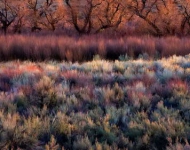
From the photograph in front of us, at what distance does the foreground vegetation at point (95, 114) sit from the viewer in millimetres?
4543

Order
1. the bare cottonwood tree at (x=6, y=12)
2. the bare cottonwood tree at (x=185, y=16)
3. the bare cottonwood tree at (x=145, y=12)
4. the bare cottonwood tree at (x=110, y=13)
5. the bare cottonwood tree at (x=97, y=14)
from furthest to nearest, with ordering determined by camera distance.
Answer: the bare cottonwood tree at (x=6, y=12)
the bare cottonwood tree at (x=110, y=13)
the bare cottonwood tree at (x=97, y=14)
the bare cottonwood tree at (x=145, y=12)
the bare cottonwood tree at (x=185, y=16)

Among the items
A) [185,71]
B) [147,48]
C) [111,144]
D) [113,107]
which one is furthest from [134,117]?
[147,48]

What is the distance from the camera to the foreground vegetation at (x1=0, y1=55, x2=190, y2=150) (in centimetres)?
454

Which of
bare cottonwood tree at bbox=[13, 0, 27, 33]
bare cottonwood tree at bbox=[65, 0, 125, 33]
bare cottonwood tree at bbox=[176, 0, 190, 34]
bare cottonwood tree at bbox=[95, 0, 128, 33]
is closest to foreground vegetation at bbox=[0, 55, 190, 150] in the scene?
bare cottonwood tree at bbox=[176, 0, 190, 34]

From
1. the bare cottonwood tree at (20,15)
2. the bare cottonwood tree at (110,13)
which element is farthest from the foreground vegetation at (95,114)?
the bare cottonwood tree at (20,15)

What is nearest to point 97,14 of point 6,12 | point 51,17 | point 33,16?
point 51,17

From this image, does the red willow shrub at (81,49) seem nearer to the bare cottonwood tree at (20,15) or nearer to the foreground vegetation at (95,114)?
the foreground vegetation at (95,114)

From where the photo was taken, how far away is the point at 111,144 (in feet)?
15.0

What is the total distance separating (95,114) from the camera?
548 cm

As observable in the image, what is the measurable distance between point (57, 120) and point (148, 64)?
6.10 meters

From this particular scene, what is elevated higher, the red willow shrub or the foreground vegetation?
the foreground vegetation

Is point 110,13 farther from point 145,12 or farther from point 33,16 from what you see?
point 33,16

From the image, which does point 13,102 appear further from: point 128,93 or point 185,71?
point 185,71

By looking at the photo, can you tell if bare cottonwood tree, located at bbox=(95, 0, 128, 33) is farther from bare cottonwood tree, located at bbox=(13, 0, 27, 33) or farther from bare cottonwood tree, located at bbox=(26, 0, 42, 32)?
bare cottonwood tree, located at bbox=(13, 0, 27, 33)
